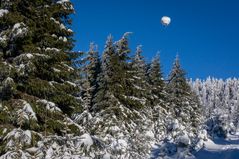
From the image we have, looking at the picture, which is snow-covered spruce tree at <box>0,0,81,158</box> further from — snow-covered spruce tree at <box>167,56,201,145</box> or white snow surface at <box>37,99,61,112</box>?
snow-covered spruce tree at <box>167,56,201,145</box>

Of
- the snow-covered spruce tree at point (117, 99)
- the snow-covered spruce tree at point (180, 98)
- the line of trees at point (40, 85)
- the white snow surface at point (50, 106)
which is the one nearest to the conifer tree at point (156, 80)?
the snow-covered spruce tree at point (180, 98)

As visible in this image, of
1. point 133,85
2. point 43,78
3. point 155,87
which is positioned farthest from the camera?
point 155,87

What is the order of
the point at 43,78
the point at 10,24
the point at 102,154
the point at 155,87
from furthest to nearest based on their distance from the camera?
1. the point at 155,87
2. the point at 43,78
3. the point at 10,24
4. the point at 102,154

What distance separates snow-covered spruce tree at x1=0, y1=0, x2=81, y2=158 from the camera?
570 inches

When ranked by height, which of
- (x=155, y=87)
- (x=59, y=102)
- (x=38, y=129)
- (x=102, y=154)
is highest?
(x=155, y=87)

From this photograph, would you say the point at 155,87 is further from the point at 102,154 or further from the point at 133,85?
the point at 102,154

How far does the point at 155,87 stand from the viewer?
48188 millimetres

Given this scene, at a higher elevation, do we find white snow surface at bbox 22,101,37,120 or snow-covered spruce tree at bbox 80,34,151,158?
snow-covered spruce tree at bbox 80,34,151,158

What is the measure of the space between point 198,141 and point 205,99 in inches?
6198

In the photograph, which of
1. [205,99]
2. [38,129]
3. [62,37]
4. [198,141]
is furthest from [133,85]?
[205,99]

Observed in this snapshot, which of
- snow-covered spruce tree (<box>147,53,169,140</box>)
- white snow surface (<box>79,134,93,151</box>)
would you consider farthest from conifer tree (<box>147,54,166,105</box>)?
white snow surface (<box>79,134,93,151</box>)

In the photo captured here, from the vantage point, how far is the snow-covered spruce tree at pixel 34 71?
47.5 ft

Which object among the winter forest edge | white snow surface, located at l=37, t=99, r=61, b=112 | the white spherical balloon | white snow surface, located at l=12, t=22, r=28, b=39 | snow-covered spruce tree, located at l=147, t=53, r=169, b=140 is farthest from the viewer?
snow-covered spruce tree, located at l=147, t=53, r=169, b=140

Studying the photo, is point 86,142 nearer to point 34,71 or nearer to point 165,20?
point 34,71
